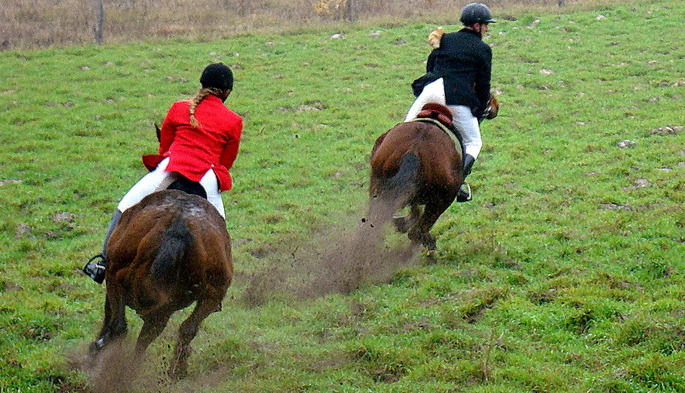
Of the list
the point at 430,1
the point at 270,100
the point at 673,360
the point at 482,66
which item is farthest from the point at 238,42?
the point at 673,360

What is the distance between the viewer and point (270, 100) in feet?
56.3

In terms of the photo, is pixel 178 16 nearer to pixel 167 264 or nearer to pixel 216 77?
pixel 216 77

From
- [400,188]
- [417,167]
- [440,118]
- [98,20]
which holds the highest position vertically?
[440,118]

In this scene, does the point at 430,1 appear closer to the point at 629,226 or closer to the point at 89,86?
the point at 89,86

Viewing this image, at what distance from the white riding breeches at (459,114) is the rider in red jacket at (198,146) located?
9.57 feet

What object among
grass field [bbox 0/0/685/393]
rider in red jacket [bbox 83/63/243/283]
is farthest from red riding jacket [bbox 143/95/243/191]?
grass field [bbox 0/0/685/393]

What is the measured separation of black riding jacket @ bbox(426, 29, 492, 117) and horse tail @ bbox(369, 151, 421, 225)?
1.18 m

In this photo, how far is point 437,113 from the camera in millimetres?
8836

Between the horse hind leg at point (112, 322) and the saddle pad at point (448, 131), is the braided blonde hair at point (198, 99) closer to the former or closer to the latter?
the horse hind leg at point (112, 322)

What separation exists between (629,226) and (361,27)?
14322 millimetres

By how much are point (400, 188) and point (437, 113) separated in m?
1.07

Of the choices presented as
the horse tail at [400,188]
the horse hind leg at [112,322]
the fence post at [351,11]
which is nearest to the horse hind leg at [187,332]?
the horse hind leg at [112,322]

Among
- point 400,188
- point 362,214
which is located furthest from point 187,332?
point 362,214

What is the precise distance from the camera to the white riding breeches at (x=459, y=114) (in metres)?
9.14
